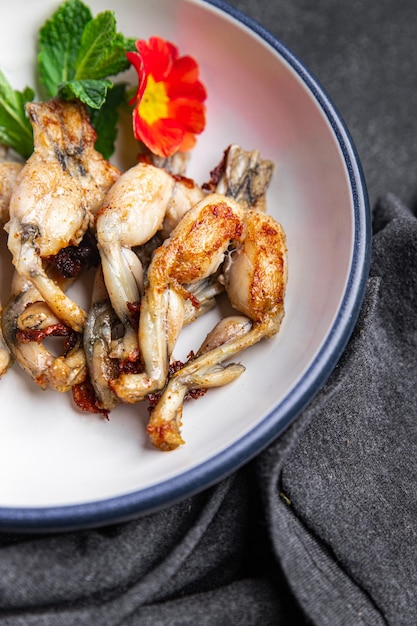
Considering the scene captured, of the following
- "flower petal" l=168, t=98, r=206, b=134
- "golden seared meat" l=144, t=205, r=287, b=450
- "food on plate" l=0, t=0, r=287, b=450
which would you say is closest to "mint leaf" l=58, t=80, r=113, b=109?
"food on plate" l=0, t=0, r=287, b=450

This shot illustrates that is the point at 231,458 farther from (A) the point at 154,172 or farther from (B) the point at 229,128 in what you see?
(B) the point at 229,128

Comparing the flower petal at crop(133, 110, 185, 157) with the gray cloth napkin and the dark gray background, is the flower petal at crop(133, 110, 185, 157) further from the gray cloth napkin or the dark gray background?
the dark gray background

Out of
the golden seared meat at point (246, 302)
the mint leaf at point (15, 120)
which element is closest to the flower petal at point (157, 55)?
the mint leaf at point (15, 120)

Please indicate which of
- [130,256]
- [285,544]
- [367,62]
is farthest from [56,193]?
[367,62]

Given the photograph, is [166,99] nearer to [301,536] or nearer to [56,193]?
[56,193]

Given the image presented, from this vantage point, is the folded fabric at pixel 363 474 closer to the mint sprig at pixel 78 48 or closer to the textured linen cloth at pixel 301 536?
the textured linen cloth at pixel 301 536

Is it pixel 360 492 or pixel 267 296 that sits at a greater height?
pixel 267 296

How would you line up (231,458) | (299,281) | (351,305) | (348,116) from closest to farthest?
(231,458) < (351,305) < (299,281) < (348,116)

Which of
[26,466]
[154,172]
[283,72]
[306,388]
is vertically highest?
[283,72]

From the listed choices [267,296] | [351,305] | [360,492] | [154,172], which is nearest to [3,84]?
[154,172]
